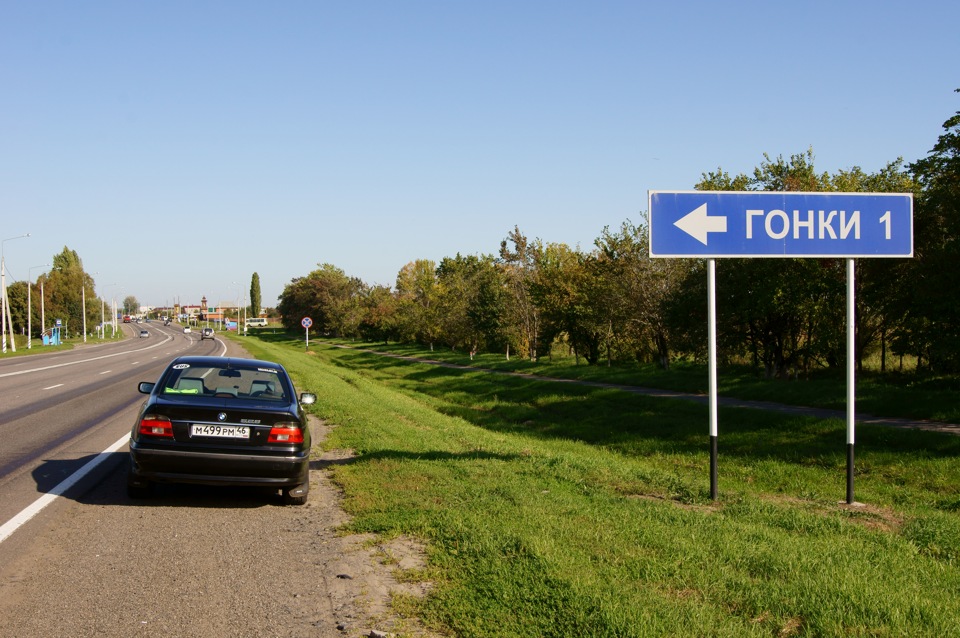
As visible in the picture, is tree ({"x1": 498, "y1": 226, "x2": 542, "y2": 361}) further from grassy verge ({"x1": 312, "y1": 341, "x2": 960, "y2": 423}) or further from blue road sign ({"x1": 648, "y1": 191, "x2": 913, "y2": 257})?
blue road sign ({"x1": 648, "y1": 191, "x2": 913, "y2": 257})

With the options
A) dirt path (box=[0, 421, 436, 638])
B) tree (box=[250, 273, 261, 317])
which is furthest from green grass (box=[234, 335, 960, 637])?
tree (box=[250, 273, 261, 317])

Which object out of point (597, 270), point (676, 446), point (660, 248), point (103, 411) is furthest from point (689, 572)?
point (597, 270)

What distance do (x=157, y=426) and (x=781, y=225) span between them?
6928 mm

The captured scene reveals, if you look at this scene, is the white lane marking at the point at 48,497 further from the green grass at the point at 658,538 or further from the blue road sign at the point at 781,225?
the blue road sign at the point at 781,225

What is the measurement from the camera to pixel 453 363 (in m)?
48.8

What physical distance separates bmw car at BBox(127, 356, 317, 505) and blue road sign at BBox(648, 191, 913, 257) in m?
4.45

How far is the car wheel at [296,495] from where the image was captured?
7926mm

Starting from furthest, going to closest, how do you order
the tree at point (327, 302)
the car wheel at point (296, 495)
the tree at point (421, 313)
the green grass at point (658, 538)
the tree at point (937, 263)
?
the tree at point (327, 302), the tree at point (421, 313), the tree at point (937, 263), the car wheel at point (296, 495), the green grass at point (658, 538)

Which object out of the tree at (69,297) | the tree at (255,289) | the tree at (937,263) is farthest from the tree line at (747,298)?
the tree at (255,289)

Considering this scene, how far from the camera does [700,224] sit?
8531 mm

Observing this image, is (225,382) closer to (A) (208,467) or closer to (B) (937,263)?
(A) (208,467)

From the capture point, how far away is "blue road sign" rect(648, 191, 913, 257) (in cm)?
851

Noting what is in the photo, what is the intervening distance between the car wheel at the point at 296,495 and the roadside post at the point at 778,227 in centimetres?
440

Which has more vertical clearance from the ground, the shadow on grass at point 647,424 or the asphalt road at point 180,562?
the asphalt road at point 180,562
